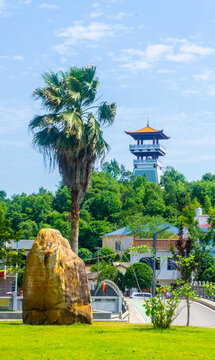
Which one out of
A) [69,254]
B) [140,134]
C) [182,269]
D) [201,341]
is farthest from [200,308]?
[140,134]

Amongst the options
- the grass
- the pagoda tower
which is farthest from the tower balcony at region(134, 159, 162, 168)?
the grass

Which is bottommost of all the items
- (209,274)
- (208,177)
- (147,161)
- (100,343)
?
(100,343)

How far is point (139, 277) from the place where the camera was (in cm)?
5766

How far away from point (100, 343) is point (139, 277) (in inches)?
1762

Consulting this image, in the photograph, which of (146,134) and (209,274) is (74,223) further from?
(146,134)

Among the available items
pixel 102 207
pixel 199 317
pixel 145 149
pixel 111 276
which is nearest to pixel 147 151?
pixel 145 149

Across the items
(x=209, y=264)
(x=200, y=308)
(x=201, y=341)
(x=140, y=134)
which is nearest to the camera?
(x=201, y=341)

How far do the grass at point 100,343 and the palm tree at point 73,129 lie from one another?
11.6m

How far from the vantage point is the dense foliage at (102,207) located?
9356 cm

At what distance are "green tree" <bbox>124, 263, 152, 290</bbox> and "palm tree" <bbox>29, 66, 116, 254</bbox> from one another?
30.1m

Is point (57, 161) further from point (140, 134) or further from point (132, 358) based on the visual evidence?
point (140, 134)

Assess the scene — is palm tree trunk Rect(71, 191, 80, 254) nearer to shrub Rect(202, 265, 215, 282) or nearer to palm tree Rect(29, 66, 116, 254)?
palm tree Rect(29, 66, 116, 254)

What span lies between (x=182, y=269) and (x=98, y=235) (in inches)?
2741

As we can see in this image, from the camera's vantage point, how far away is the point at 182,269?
24547mm
